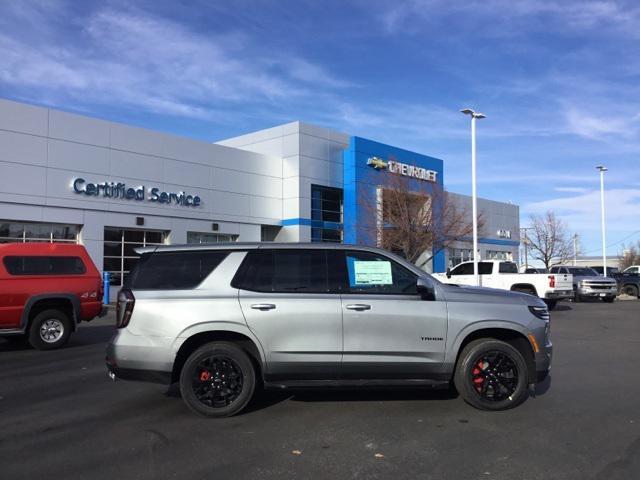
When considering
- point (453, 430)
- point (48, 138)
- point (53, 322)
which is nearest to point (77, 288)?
point (53, 322)

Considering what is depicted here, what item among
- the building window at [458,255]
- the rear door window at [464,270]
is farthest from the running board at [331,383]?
the building window at [458,255]

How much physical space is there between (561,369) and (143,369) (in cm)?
634

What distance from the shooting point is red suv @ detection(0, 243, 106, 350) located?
11.2 m

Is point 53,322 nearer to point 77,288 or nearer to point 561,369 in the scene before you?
point 77,288

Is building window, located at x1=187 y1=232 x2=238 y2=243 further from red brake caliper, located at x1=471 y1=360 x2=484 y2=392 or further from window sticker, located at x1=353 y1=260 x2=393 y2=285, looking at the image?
red brake caliper, located at x1=471 y1=360 x2=484 y2=392

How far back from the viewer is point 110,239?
2469 cm

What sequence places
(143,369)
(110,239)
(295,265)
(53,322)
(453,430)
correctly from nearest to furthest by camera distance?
(453,430) < (143,369) < (295,265) < (53,322) < (110,239)

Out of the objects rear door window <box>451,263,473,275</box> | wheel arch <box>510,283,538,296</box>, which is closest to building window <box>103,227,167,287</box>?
rear door window <box>451,263,473,275</box>

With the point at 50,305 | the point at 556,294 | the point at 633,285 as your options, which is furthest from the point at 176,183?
the point at 633,285

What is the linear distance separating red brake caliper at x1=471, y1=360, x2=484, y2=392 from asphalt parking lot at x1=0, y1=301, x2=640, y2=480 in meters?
0.29

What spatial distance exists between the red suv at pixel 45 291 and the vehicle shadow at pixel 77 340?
468 mm

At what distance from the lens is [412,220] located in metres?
30.3

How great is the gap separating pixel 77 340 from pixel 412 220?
20.3m

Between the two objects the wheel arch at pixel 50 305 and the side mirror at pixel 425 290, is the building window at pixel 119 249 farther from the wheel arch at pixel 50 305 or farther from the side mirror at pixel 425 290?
the side mirror at pixel 425 290
